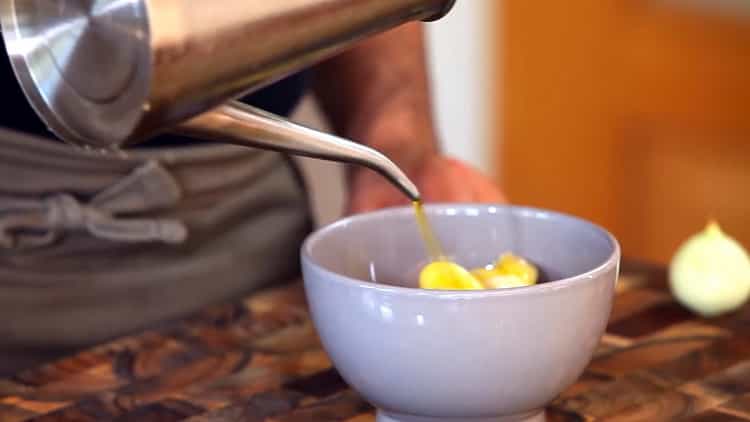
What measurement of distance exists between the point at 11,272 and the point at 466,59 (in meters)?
1.06

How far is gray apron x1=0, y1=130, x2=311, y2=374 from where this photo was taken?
0.71m

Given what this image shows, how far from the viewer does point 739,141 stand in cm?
164

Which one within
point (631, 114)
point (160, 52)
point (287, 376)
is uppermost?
point (160, 52)

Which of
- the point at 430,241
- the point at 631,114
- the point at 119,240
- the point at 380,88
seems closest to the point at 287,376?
the point at 430,241

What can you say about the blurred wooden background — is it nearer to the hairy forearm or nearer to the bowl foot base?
the hairy forearm

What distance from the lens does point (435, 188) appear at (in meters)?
0.75

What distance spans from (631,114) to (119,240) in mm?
1171

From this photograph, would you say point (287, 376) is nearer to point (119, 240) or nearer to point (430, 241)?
point (430, 241)

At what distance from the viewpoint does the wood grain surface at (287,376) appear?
0.54m

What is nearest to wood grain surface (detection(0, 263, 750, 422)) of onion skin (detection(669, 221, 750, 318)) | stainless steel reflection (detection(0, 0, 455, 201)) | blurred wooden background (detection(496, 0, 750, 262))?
onion skin (detection(669, 221, 750, 318))

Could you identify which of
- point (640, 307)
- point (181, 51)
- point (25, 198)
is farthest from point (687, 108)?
point (181, 51)

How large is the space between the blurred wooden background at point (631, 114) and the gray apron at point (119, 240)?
0.98 meters

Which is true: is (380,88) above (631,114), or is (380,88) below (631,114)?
above

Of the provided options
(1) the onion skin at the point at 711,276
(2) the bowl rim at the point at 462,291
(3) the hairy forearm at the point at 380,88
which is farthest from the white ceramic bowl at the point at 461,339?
(3) the hairy forearm at the point at 380,88
